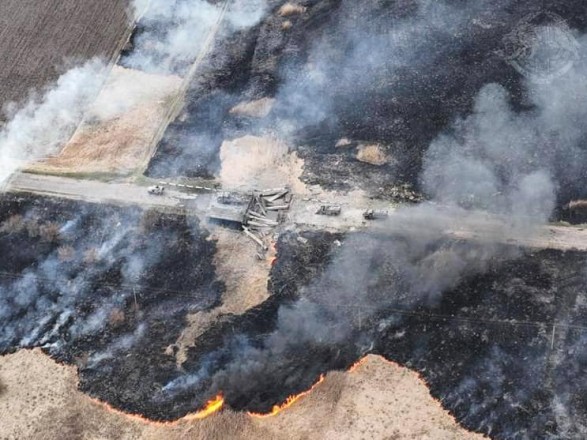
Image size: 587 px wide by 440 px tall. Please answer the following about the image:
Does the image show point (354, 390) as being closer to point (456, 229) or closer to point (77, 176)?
point (456, 229)

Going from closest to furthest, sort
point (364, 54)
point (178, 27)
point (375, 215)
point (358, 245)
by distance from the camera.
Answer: point (358, 245) < point (375, 215) < point (364, 54) < point (178, 27)

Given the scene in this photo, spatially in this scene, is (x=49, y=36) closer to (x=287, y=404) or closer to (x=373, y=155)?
(x=373, y=155)

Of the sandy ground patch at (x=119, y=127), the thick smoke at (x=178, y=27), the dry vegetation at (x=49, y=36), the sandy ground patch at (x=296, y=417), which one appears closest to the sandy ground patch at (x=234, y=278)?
the sandy ground patch at (x=296, y=417)

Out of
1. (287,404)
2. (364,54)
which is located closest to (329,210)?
(287,404)

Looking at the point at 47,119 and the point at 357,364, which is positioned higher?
the point at 47,119

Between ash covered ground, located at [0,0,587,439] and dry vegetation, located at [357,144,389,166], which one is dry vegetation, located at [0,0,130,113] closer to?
ash covered ground, located at [0,0,587,439]

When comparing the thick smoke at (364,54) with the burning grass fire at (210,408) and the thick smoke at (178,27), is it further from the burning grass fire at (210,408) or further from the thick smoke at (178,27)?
the burning grass fire at (210,408)
